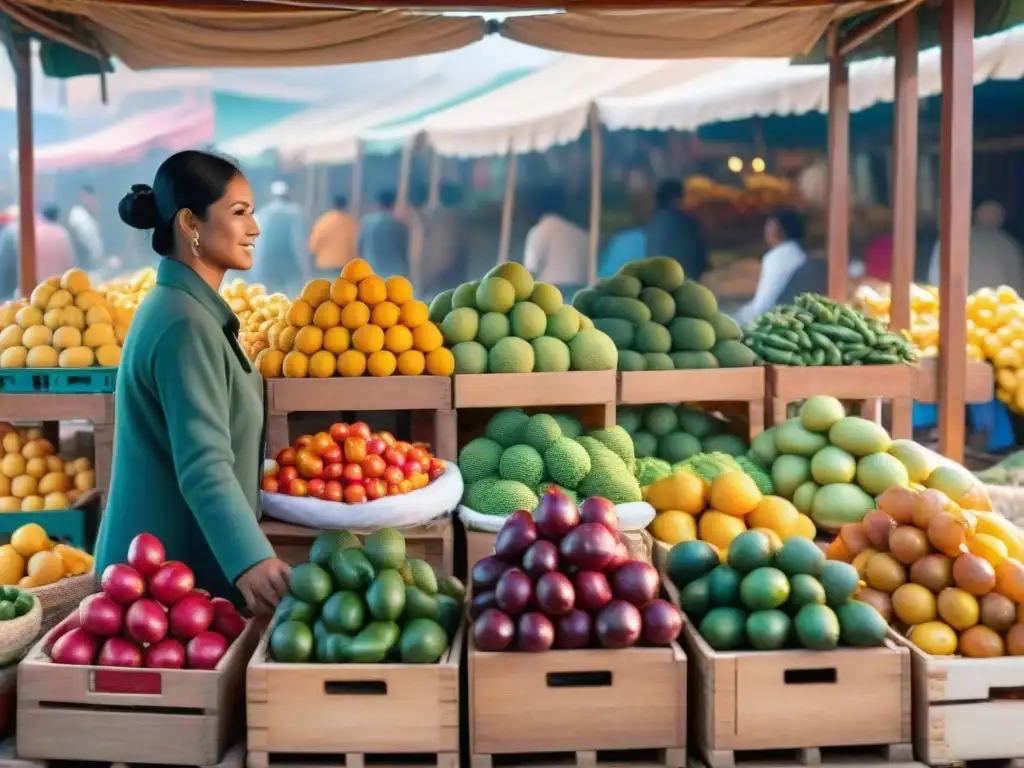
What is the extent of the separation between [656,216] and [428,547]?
6826 millimetres

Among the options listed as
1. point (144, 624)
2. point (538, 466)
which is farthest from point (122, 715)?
point (538, 466)

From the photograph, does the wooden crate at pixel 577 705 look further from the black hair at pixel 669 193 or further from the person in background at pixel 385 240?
the person in background at pixel 385 240

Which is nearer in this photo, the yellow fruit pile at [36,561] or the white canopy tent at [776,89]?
the yellow fruit pile at [36,561]

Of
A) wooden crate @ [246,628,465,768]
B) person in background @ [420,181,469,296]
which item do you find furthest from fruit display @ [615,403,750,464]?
person in background @ [420,181,469,296]

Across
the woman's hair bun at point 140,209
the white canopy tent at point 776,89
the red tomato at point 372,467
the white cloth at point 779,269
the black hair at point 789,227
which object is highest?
the white canopy tent at point 776,89

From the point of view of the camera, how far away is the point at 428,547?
3.62 meters

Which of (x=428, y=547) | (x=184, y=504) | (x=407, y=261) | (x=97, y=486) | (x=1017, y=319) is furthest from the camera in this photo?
(x=407, y=261)

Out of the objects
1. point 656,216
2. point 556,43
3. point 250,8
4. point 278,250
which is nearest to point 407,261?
point 278,250

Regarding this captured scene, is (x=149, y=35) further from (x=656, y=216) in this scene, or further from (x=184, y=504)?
(x=656, y=216)

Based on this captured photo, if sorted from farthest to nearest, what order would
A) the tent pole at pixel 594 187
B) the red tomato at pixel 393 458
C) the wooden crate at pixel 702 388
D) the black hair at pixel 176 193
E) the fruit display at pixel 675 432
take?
1. the tent pole at pixel 594 187
2. the fruit display at pixel 675 432
3. the wooden crate at pixel 702 388
4. the red tomato at pixel 393 458
5. the black hair at pixel 176 193

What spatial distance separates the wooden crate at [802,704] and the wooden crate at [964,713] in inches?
1.6

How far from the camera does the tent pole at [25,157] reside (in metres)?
5.98

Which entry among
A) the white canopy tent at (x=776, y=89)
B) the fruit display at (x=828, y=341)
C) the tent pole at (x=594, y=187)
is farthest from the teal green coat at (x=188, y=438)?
the tent pole at (x=594, y=187)

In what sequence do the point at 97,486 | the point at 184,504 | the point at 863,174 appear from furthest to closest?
1. the point at 863,174
2. the point at 97,486
3. the point at 184,504
